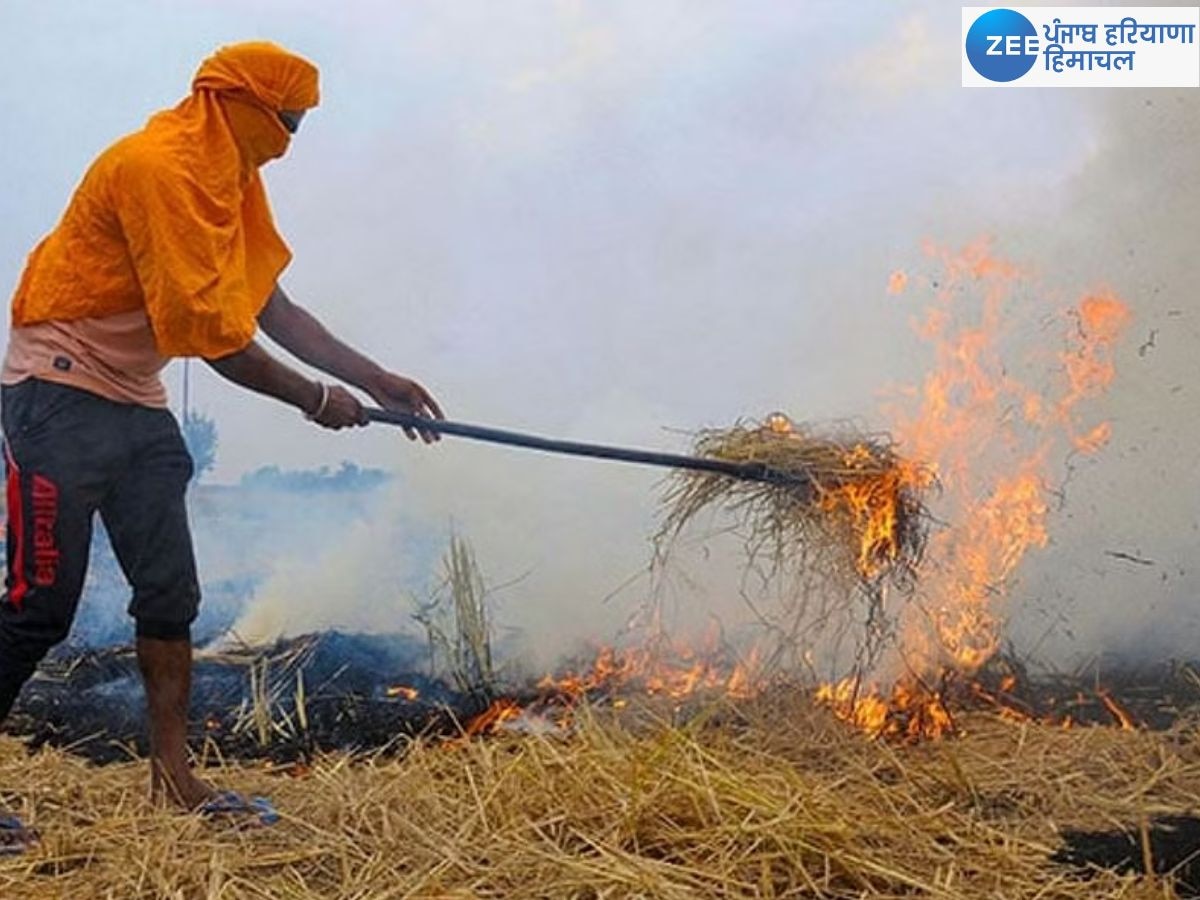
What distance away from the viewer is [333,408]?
3.45 metres

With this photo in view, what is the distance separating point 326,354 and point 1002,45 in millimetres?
3980

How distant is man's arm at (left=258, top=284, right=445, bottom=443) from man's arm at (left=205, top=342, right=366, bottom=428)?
354 mm

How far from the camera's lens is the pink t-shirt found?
3254 millimetres

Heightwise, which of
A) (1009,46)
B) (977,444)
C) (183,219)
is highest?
(1009,46)

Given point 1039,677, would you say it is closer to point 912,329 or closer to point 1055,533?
point 1055,533

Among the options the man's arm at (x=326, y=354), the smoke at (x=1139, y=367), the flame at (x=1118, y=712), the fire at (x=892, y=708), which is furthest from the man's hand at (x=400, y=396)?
the smoke at (x=1139, y=367)

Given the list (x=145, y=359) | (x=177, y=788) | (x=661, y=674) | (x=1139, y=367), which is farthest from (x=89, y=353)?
(x=1139, y=367)

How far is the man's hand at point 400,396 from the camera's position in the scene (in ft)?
12.7

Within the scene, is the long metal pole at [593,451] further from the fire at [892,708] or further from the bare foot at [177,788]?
the bare foot at [177,788]

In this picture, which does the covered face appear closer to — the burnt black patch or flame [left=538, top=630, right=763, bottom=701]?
flame [left=538, top=630, right=763, bottom=701]

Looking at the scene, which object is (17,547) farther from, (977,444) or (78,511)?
(977,444)

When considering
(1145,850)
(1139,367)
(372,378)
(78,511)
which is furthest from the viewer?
(1139,367)

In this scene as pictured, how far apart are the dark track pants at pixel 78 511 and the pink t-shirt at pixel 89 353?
3 cm

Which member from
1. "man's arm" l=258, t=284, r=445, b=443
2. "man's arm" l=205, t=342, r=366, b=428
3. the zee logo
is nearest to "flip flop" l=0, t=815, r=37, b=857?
"man's arm" l=205, t=342, r=366, b=428
